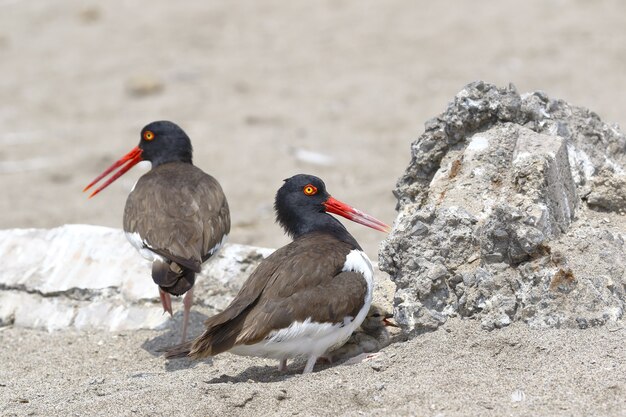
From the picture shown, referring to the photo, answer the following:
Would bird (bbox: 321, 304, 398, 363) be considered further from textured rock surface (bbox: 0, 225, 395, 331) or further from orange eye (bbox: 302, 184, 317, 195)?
textured rock surface (bbox: 0, 225, 395, 331)

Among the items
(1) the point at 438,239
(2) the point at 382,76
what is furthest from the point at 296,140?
(1) the point at 438,239

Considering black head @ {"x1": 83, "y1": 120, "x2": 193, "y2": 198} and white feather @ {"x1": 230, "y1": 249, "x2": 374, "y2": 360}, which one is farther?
black head @ {"x1": 83, "y1": 120, "x2": 193, "y2": 198}

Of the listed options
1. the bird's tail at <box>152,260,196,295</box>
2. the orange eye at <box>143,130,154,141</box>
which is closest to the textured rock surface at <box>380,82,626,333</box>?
the bird's tail at <box>152,260,196,295</box>

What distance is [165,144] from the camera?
8.45m

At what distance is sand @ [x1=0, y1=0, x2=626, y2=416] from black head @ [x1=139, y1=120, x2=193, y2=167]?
120 cm

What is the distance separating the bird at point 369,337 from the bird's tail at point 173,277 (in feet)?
3.36

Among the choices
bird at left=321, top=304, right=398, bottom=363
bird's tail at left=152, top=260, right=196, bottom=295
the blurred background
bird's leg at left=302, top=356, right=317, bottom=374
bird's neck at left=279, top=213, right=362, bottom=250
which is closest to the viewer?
bird's leg at left=302, top=356, right=317, bottom=374

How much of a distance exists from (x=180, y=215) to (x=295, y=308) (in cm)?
180

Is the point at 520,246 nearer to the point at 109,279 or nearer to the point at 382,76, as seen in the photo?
the point at 109,279

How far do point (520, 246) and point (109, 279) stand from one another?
3.59 m

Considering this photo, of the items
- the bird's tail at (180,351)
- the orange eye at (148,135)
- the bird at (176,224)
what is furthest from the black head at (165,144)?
the bird's tail at (180,351)

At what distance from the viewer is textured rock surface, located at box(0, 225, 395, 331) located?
7.48 meters

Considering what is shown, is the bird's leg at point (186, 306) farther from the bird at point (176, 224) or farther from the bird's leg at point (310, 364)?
the bird's leg at point (310, 364)

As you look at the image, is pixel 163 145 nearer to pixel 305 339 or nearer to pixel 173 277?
pixel 173 277
